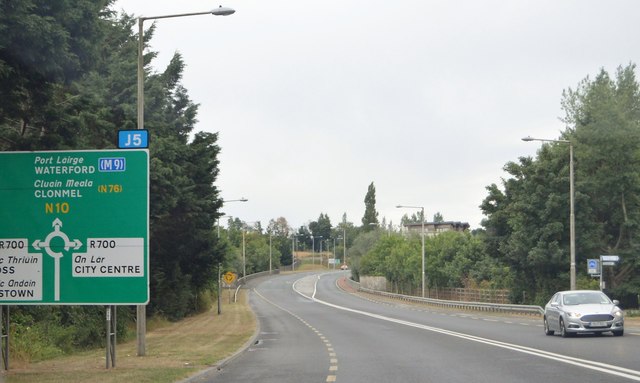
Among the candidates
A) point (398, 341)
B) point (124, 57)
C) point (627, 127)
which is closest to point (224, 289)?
point (627, 127)

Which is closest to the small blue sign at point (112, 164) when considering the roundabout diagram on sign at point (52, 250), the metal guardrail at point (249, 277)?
the roundabout diagram on sign at point (52, 250)

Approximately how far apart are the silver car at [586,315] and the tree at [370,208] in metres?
153

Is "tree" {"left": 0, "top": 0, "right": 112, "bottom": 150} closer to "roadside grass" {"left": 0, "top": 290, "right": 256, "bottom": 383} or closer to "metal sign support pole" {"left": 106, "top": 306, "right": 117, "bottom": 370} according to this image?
"metal sign support pole" {"left": 106, "top": 306, "right": 117, "bottom": 370}

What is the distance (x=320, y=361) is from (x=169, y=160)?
1496 cm

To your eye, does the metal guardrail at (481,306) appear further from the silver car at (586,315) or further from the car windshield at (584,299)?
the silver car at (586,315)

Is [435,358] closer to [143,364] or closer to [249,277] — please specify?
[143,364]

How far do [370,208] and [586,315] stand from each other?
157m

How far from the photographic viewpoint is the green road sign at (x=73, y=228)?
1553cm

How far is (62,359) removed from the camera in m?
22.0

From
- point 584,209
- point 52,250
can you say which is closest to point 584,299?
point 52,250

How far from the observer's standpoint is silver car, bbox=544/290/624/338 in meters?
26.9

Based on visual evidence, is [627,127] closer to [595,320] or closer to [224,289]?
[595,320]

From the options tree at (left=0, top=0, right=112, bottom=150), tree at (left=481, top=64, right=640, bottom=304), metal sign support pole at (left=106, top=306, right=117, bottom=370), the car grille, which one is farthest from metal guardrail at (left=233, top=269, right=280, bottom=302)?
tree at (left=0, top=0, right=112, bottom=150)

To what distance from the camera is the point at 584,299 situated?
28047 millimetres
